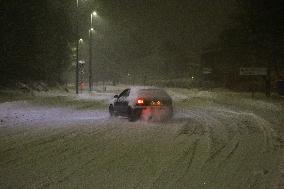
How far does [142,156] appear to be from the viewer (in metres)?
11.6

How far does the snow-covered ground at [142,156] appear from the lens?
8836mm

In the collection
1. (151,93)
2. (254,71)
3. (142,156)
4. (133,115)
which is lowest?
(142,156)

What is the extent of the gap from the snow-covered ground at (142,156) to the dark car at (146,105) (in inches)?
81.3

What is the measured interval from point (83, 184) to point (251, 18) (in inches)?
1535

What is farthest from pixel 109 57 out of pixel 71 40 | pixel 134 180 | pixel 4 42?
pixel 134 180

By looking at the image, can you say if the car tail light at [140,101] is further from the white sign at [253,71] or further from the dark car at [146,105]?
the white sign at [253,71]

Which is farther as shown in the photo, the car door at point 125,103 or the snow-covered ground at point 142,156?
the car door at point 125,103

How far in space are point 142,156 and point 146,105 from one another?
32.0ft

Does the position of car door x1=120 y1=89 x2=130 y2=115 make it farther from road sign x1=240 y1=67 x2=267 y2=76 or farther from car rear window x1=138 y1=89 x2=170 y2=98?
road sign x1=240 y1=67 x2=267 y2=76

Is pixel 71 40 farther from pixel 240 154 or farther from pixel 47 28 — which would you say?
pixel 240 154

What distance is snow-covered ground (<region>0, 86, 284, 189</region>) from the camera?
8.84 m

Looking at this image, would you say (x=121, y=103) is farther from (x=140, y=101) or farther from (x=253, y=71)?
(x=253, y=71)

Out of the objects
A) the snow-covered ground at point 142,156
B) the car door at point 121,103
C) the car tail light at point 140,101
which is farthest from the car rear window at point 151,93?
the snow-covered ground at point 142,156

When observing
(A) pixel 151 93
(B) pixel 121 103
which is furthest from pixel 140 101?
(B) pixel 121 103
